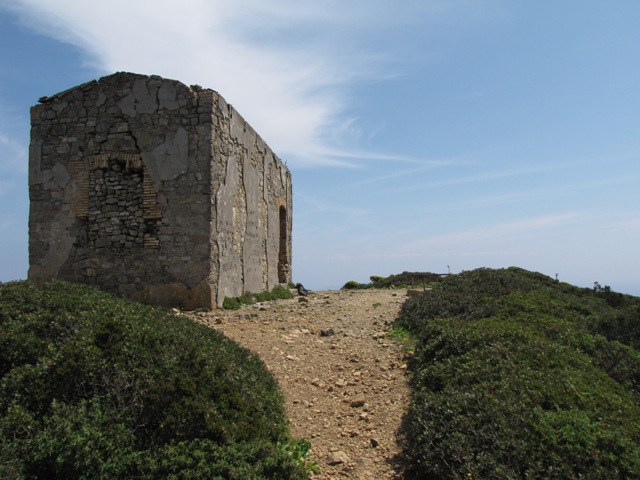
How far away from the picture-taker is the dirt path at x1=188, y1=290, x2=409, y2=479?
4.35m

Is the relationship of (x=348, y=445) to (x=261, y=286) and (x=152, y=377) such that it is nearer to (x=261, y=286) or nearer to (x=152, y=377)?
(x=152, y=377)

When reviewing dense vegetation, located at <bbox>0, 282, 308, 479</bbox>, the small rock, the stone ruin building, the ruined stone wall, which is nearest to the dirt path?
the small rock

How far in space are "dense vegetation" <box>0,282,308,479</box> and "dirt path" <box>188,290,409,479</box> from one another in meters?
0.45

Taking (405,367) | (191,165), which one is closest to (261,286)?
(191,165)

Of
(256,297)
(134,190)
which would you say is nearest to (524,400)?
(134,190)

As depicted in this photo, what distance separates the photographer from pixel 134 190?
978 centimetres

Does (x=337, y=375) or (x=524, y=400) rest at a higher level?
(x=524, y=400)

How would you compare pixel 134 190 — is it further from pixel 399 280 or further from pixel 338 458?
pixel 399 280

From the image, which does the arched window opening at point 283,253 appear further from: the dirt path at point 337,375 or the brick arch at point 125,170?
the brick arch at point 125,170

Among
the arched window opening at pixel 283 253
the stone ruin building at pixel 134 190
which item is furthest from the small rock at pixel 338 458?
the arched window opening at pixel 283 253

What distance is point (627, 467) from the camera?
3193 millimetres

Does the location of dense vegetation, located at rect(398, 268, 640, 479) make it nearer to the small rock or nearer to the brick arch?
the small rock

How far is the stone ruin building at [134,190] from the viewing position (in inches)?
376

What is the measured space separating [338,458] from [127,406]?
179cm
